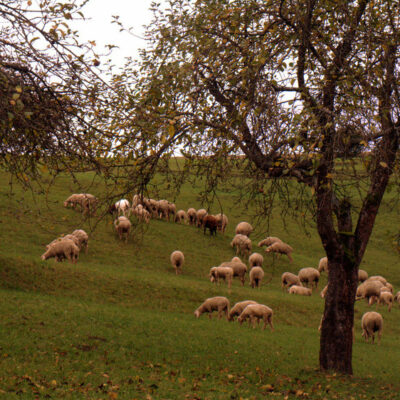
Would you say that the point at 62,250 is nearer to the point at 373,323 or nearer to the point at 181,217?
the point at 373,323

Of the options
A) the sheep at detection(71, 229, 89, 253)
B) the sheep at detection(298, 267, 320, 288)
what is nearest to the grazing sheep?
the sheep at detection(71, 229, 89, 253)

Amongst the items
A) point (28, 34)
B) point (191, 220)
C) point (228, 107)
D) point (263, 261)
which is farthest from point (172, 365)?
point (191, 220)

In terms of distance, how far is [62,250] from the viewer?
27.3 metres

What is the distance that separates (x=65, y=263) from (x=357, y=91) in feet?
60.0

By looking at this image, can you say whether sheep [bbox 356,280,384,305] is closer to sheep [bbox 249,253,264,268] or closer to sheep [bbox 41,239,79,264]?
sheep [bbox 249,253,264,268]

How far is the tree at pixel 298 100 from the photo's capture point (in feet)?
36.9

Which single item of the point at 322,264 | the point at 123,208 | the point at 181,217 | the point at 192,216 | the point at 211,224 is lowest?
the point at 322,264

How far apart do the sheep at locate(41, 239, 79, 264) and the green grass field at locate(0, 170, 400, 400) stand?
975mm

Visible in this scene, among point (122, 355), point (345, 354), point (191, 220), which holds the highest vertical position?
point (191, 220)

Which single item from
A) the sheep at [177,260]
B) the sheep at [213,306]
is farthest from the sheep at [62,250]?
the sheep at [213,306]

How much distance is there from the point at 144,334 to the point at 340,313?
633 cm

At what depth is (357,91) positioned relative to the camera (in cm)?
1141

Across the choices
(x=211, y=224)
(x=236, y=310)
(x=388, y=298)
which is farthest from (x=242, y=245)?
(x=236, y=310)

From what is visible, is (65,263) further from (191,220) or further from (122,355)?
(191,220)
